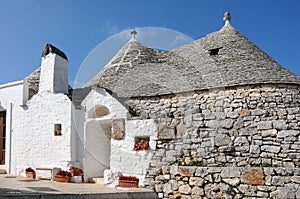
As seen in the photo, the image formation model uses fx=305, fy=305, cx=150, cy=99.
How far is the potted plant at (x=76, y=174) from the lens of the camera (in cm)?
1000

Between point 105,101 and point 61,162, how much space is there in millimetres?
2722

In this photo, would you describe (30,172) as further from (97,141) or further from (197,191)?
(197,191)

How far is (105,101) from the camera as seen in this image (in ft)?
33.1

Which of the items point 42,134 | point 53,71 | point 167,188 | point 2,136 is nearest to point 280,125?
point 167,188

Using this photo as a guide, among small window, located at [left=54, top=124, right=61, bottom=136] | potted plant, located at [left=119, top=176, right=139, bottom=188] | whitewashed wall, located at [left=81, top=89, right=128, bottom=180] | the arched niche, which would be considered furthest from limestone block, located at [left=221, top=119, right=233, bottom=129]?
small window, located at [left=54, top=124, right=61, bottom=136]

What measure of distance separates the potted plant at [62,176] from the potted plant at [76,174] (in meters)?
0.14

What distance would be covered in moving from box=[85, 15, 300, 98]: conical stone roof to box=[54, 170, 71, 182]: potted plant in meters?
3.21

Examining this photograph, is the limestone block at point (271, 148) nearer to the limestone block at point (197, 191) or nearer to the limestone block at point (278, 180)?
the limestone block at point (278, 180)

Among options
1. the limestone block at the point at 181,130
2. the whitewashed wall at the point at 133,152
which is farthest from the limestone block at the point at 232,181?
the whitewashed wall at the point at 133,152

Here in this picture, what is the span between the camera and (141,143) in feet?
29.7

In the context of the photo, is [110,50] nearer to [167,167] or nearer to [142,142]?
[142,142]

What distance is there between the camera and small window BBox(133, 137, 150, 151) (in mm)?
8953

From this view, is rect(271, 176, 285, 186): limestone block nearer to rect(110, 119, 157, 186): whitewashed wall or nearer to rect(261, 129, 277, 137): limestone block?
rect(261, 129, 277, 137): limestone block

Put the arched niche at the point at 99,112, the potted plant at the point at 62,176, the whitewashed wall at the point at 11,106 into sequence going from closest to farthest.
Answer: the potted plant at the point at 62,176, the arched niche at the point at 99,112, the whitewashed wall at the point at 11,106
